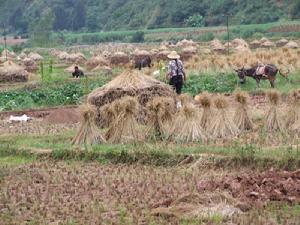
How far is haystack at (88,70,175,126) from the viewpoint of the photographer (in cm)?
1725

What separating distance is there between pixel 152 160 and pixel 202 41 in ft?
176

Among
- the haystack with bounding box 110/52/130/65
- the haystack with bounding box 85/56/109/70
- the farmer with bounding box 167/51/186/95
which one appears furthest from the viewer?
the haystack with bounding box 110/52/130/65

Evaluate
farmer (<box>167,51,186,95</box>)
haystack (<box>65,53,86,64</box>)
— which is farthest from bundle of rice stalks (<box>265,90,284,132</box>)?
haystack (<box>65,53,86,64</box>)

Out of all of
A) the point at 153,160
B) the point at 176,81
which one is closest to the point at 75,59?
the point at 176,81

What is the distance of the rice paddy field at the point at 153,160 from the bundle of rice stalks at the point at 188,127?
0.07ft

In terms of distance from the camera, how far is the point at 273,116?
49.0 ft

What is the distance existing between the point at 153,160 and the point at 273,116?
3147 millimetres

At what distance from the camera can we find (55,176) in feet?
40.5

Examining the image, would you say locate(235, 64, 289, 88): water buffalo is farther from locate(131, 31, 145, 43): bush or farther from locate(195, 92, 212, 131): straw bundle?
locate(131, 31, 145, 43): bush

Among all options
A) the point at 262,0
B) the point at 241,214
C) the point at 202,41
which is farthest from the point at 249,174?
the point at 262,0

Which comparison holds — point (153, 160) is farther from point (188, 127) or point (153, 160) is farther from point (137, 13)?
point (137, 13)

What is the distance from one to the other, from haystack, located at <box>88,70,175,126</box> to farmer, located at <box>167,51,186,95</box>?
4.56 feet

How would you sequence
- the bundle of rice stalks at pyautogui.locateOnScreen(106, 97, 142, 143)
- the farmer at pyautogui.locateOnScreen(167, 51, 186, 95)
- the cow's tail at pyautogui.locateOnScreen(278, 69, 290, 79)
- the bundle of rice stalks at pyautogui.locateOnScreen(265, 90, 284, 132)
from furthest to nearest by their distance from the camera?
the cow's tail at pyautogui.locateOnScreen(278, 69, 290, 79) → the farmer at pyautogui.locateOnScreen(167, 51, 186, 95) → the bundle of rice stalks at pyautogui.locateOnScreen(265, 90, 284, 132) → the bundle of rice stalks at pyautogui.locateOnScreen(106, 97, 142, 143)

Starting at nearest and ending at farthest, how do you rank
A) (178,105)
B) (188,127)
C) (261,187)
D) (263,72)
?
1. (261,187)
2. (188,127)
3. (178,105)
4. (263,72)
